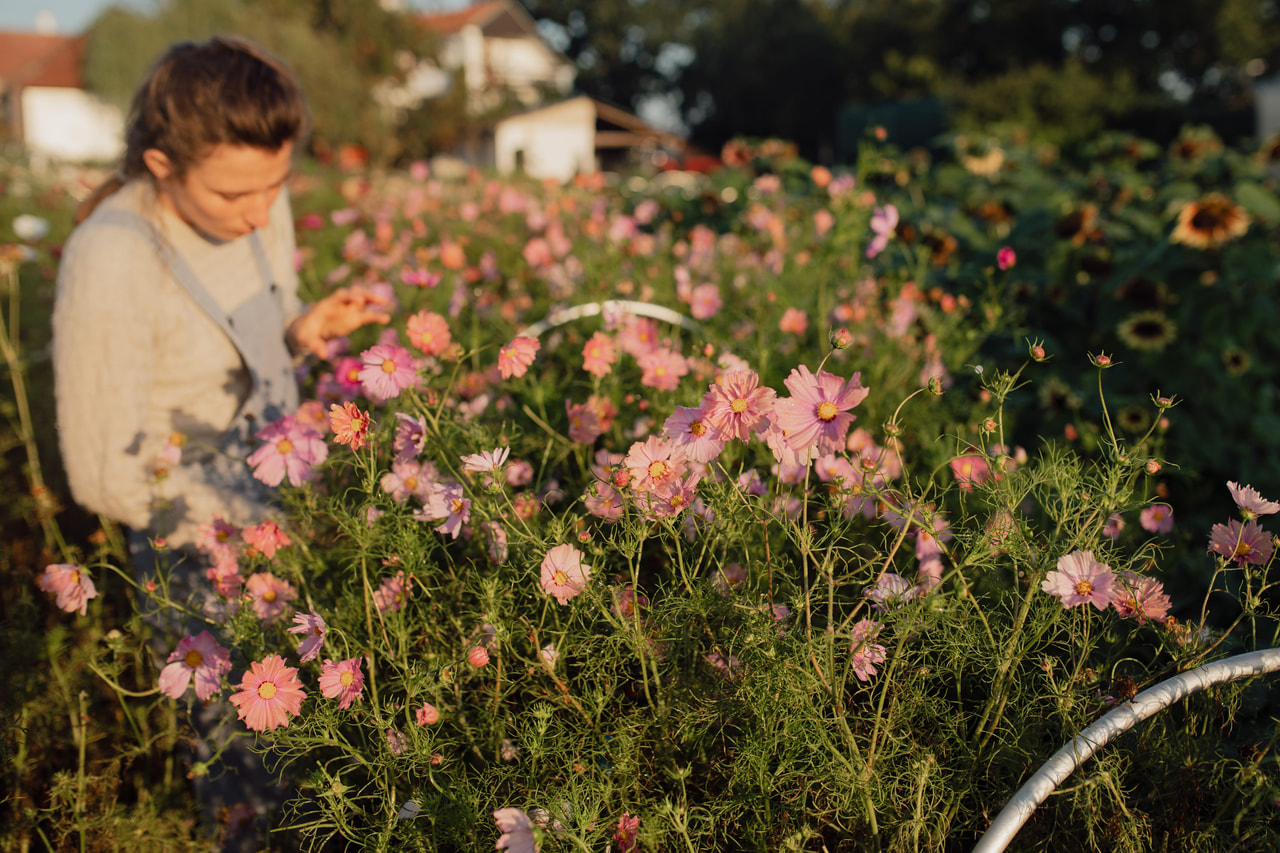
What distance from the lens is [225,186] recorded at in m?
1.60

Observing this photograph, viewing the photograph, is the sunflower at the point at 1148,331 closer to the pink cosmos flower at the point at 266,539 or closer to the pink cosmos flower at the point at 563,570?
the pink cosmos flower at the point at 563,570

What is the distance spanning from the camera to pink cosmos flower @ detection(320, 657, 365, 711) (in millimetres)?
1068

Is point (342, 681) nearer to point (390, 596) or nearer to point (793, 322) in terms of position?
point (390, 596)

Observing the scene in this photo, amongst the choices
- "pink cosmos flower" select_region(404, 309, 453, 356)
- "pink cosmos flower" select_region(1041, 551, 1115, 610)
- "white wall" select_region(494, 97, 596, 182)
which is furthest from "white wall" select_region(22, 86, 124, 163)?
"pink cosmos flower" select_region(1041, 551, 1115, 610)

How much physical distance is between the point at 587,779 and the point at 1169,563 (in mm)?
1390

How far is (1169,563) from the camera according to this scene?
1.79 metres

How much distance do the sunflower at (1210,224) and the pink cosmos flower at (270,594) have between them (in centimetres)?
279

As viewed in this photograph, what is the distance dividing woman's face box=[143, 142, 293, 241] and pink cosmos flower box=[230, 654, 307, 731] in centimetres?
95

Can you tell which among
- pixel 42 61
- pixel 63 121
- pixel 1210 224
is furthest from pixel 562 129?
pixel 1210 224

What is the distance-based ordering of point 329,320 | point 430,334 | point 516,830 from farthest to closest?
point 329,320
point 430,334
point 516,830

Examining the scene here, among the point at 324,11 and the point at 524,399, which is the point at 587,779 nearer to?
the point at 524,399

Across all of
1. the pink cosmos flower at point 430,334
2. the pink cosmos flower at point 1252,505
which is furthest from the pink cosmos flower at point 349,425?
the pink cosmos flower at point 1252,505

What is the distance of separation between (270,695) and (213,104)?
3.58 ft

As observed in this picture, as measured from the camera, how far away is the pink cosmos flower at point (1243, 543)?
1.05m
